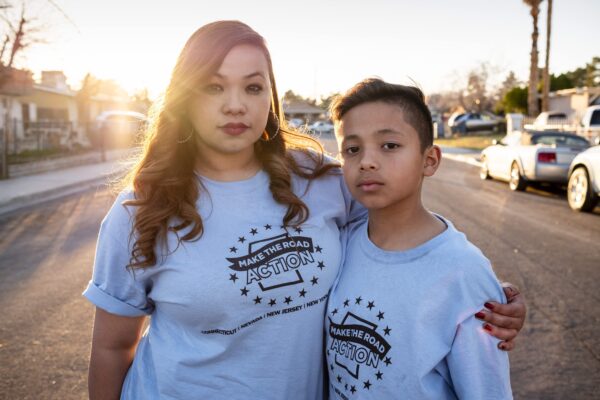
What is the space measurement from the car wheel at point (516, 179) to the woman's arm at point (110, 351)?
12.1 meters

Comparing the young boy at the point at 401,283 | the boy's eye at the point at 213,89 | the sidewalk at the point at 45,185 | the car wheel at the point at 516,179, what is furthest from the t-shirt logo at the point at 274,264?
the car wheel at the point at 516,179

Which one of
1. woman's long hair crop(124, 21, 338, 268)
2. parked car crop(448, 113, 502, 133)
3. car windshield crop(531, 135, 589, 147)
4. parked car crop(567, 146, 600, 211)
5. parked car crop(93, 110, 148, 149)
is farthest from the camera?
parked car crop(448, 113, 502, 133)

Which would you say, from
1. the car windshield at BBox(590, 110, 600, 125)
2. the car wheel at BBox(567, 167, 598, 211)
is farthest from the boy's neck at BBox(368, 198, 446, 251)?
the car windshield at BBox(590, 110, 600, 125)

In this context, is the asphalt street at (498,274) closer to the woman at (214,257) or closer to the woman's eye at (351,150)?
the woman at (214,257)

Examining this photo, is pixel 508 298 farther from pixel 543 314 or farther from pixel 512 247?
pixel 512 247

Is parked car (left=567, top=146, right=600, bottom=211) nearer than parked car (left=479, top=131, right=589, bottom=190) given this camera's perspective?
Yes

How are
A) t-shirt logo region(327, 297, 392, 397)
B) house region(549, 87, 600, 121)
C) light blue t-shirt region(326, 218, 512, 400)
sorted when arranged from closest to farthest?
light blue t-shirt region(326, 218, 512, 400) → t-shirt logo region(327, 297, 392, 397) → house region(549, 87, 600, 121)

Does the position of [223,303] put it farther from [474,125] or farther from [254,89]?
[474,125]

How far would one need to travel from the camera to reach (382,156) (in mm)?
1823

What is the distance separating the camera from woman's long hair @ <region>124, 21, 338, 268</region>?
1.79m

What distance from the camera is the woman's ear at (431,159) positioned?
6.40 ft

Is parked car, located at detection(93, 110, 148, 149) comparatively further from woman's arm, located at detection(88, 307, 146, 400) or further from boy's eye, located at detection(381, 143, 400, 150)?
boy's eye, located at detection(381, 143, 400, 150)

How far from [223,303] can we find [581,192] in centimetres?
963

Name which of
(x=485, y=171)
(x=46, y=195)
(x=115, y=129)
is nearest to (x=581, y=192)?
(x=485, y=171)
